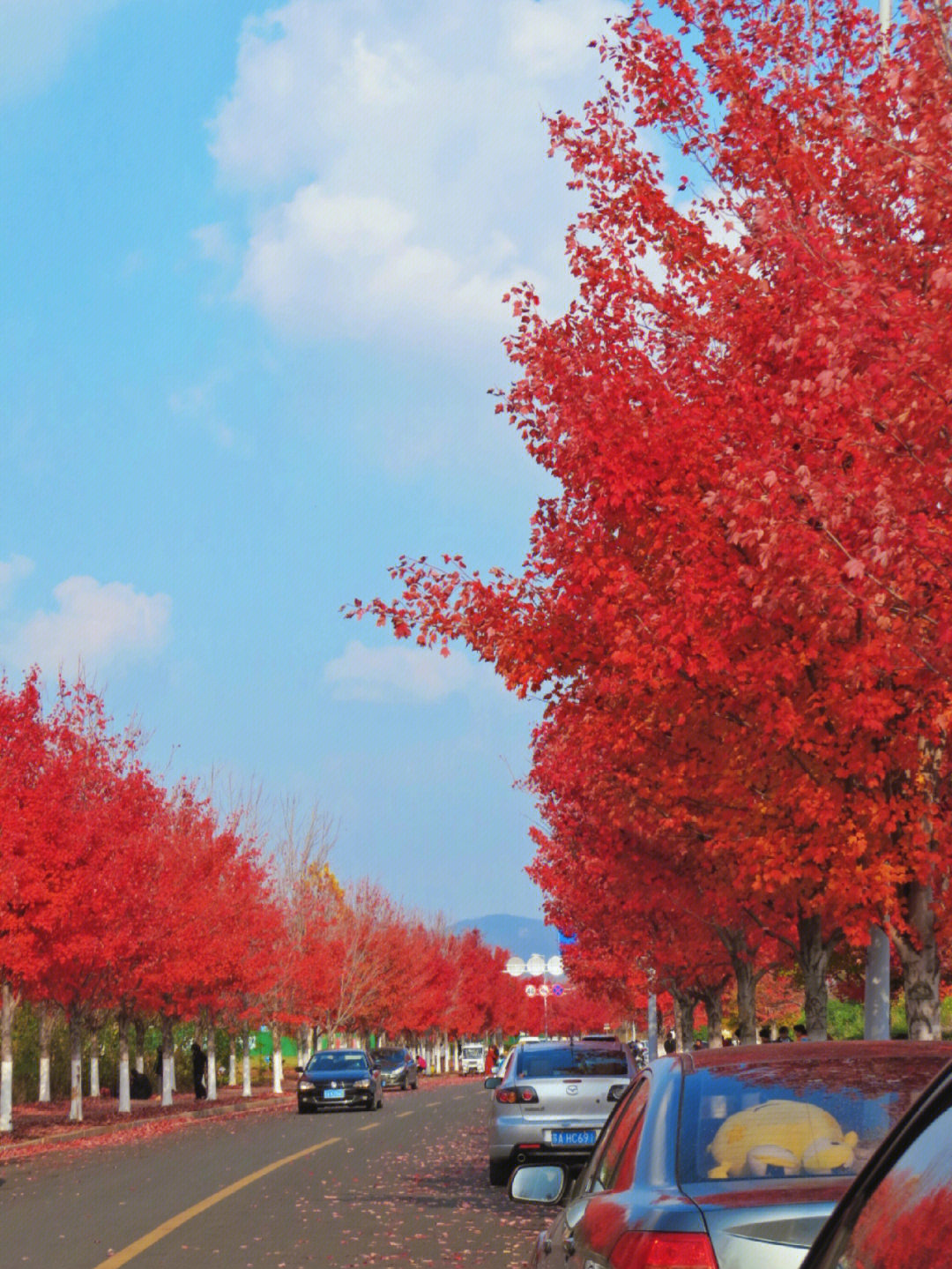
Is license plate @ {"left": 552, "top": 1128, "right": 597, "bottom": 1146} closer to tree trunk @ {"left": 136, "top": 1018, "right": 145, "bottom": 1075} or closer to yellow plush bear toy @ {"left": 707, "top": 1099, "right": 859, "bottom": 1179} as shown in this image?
yellow plush bear toy @ {"left": 707, "top": 1099, "right": 859, "bottom": 1179}

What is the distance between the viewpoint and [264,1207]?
16453mm

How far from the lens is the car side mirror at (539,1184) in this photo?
6402 mm

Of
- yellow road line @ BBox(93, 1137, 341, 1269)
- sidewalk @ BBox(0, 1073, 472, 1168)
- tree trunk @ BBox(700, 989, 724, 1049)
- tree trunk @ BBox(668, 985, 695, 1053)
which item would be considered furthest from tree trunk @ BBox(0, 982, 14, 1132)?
tree trunk @ BBox(668, 985, 695, 1053)

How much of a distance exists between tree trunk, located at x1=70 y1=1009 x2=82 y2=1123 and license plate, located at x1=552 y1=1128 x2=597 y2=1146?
739 inches

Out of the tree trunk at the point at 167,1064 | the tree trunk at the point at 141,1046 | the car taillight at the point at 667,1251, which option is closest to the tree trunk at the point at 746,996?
the tree trunk at the point at 167,1064

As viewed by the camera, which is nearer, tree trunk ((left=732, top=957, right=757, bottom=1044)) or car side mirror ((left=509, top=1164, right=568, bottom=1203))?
car side mirror ((left=509, top=1164, right=568, bottom=1203))

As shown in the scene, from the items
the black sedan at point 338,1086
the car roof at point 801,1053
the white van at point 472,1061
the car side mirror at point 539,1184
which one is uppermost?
the car roof at point 801,1053

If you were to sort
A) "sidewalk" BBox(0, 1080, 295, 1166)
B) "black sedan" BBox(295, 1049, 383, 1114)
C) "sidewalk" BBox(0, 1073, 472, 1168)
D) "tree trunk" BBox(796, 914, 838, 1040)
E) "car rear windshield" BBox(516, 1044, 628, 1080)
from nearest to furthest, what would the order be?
"car rear windshield" BBox(516, 1044, 628, 1080) < "tree trunk" BBox(796, 914, 838, 1040) < "sidewalk" BBox(0, 1073, 472, 1168) < "sidewalk" BBox(0, 1080, 295, 1166) < "black sedan" BBox(295, 1049, 383, 1114)

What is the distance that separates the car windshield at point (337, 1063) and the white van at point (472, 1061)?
6213cm

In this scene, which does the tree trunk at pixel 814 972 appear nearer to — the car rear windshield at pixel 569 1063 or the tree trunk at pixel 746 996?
the car rear windshield at pixel 569 1063

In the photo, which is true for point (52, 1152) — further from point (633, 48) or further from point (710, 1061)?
point (710, 1061)

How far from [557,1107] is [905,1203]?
650 inches

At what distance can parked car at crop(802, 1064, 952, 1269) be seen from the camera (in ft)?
6.63

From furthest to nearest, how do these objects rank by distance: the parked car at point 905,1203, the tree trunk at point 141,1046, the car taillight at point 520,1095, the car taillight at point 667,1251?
the tree trunk at point 141,1046
the car taillight at point 520,1095
the car taillight at point 667,1251
the parked car at point 905,1203
